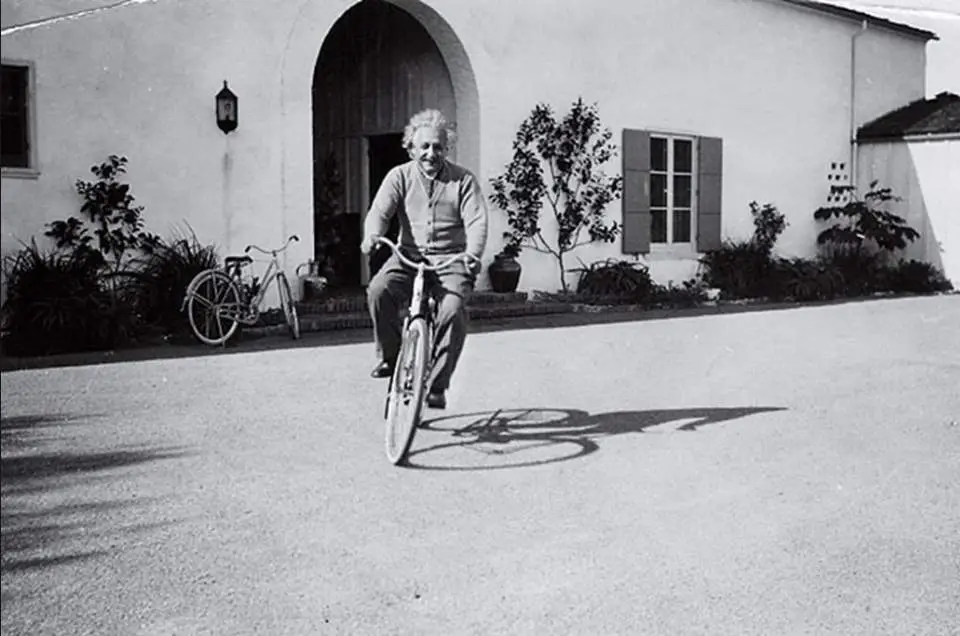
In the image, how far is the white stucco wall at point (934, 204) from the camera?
51.3 inches

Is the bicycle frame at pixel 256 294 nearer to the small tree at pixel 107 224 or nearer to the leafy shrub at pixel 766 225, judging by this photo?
the small tree at pixel 107 224

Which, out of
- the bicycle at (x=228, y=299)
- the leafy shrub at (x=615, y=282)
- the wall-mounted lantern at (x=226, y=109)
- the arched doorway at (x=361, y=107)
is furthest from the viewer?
the leafy shrub at (x=615, y=282)

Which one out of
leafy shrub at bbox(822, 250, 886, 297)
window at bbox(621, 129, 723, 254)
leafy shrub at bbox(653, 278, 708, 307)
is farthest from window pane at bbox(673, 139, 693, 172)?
leafy shrub at bbox(822, 250, 886, 297)

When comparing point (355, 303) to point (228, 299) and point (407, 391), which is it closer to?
point (228, 299)

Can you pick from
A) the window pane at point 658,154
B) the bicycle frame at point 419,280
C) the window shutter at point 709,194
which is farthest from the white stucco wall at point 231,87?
the window shutter at point 709,194

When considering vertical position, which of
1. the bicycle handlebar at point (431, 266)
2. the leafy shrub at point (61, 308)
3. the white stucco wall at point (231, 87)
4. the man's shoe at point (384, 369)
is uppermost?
the white stucco wall at point (231, 87)

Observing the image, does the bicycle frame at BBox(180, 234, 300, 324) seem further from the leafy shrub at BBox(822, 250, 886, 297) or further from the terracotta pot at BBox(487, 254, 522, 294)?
the terracotta pot at BBox(487, 254, 522, 294)

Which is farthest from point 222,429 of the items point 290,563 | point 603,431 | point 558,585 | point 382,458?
point 603,431

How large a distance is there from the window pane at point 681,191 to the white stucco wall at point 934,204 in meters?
8.80

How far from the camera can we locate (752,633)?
63.6 inches

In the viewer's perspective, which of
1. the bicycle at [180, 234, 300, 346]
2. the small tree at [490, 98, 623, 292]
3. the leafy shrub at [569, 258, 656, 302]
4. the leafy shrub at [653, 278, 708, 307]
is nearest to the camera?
the bicycle at [180, 234, 300, 346]

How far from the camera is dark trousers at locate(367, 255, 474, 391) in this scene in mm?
2990

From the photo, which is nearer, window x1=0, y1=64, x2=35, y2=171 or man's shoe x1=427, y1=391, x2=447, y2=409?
window x1=0, y1=64, x2=35, y2=171

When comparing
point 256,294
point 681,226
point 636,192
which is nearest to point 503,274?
point 636,192
